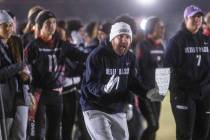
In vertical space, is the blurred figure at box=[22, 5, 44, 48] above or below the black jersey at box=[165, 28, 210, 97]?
above

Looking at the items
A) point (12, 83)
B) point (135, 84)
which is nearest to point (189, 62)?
point (135, 84)

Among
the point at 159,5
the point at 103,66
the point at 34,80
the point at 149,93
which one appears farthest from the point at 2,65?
the point at 159,5

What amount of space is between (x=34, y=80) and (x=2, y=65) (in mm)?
763

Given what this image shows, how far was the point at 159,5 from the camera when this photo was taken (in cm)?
2381

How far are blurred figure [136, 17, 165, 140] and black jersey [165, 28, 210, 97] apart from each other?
0.91 meters

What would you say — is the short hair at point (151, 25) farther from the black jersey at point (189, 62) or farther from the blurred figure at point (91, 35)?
the black jersey at point (189, 62)

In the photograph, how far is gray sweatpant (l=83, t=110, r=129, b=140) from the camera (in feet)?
21.3

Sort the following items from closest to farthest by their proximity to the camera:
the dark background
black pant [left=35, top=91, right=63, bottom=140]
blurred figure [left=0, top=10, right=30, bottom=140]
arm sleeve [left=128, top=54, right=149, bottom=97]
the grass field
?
arm sleeve [left=128, top=54, right=149, bottom=97], blurred figure [left=0, top=10, right=30, bottom=140], black pant [left=35, top=91, right=63, bottom=140], the grass field, the dark background

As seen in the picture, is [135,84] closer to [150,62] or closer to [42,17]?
[42,17]

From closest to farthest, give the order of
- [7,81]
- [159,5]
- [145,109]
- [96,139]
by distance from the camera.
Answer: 1. [96,139]
2. [7,81]
3. [145,109]
4. [159,5]

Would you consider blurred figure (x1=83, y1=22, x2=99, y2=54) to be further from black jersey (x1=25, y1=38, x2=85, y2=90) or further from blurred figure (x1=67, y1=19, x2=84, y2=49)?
black jersey (x1=25, y1=38, x2=85, y2=90)

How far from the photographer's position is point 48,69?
766 centimetres

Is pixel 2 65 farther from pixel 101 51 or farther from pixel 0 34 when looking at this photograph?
pixel 101 51

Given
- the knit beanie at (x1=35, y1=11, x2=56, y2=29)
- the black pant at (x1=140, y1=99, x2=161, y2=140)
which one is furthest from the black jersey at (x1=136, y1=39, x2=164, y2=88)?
the knit beanie at (x1=35, y1=11, x2=56, y2=29)
